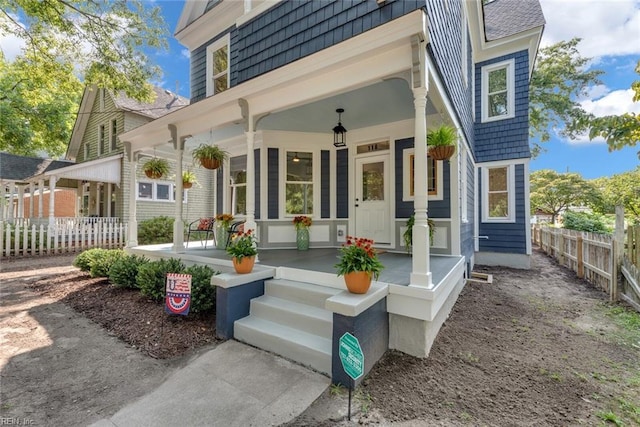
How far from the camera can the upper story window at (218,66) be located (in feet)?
24.3

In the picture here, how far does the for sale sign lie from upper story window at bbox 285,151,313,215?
11.2 ft

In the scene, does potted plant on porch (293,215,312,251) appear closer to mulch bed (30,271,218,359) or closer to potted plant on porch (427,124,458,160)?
mulch bed (30,271,218,359)

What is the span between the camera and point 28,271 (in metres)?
7.35

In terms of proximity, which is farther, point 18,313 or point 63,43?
point 63,43

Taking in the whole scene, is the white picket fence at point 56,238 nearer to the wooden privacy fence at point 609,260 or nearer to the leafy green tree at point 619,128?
the leafy green tree at point 619,128

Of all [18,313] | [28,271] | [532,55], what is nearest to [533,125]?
[532,55]

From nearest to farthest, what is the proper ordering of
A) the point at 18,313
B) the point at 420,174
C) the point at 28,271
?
the point at 420,174 → the point at 18,313 → the point at 28,271

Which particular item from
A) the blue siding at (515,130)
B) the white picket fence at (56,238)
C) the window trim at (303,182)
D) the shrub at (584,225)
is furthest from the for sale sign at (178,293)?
the shrub at (584,225)

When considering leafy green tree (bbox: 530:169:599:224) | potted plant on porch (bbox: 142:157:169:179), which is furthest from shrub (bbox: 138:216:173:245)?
leafy green tree (bbox: 530:169:599:224)

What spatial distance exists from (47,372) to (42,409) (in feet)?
2.27

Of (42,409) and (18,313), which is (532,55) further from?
(18,313)

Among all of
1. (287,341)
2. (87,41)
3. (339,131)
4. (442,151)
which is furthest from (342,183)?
(87,41)

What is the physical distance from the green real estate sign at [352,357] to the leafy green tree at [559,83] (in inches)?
597

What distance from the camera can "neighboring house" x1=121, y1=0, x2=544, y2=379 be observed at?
3.20m
